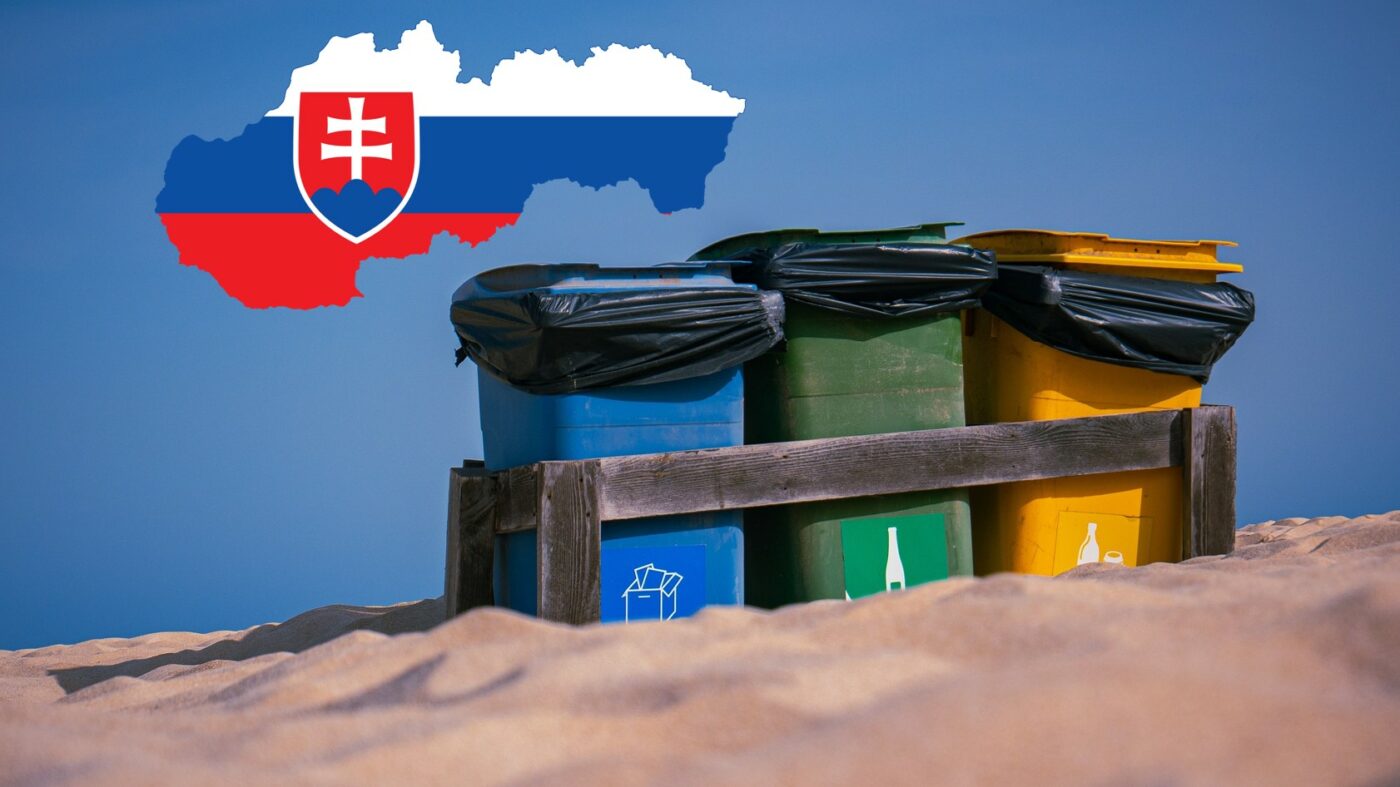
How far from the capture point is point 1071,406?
14.6 ft

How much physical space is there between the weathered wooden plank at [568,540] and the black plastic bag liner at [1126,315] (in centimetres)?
177

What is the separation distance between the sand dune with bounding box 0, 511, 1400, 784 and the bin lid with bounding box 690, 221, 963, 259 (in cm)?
195

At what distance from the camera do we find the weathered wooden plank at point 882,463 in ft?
12.4

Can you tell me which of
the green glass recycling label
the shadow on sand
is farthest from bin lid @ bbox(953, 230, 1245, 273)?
the shadow on sand

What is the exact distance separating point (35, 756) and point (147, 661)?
398cm

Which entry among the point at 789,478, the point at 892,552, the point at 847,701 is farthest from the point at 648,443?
the point at 847,701

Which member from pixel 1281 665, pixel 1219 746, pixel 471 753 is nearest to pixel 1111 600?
pixel 1281 665

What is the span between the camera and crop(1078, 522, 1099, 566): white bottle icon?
442 cm

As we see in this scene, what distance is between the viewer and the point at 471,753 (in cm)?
159

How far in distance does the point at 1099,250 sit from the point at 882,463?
1306mm

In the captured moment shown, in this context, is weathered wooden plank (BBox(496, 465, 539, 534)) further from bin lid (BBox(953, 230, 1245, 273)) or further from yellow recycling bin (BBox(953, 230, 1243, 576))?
bin lid (BBox(953, 230, 1245, 273))

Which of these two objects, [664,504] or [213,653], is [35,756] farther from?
[213,653]

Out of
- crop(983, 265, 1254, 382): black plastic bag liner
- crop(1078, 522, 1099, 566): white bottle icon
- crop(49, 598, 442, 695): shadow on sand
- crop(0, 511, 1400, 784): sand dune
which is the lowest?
crop(49, 598, 442, 695): shadow on sand

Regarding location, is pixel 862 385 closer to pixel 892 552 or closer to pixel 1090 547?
pixel 892 552
